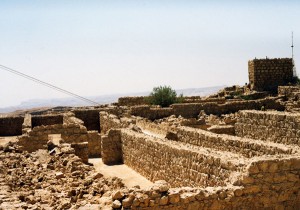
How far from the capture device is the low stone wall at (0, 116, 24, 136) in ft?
88.5

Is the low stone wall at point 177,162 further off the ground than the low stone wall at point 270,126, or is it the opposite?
the low stone wall at point 270,126

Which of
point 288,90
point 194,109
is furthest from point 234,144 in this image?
point 288,90

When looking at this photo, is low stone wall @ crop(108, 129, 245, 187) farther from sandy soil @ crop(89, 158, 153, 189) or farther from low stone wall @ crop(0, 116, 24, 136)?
low stone wall @ crop(0, 116, 24, 136)

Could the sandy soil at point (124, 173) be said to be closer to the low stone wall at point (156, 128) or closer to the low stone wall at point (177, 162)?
the low stone wall at point (177, 162)

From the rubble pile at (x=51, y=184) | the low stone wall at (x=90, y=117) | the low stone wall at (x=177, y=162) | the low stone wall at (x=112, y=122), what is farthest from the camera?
the low stone wall at (x=90, y=117)

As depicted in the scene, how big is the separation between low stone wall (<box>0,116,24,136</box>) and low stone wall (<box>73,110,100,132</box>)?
3474 millimetres

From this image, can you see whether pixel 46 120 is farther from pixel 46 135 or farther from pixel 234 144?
pixel 234 144

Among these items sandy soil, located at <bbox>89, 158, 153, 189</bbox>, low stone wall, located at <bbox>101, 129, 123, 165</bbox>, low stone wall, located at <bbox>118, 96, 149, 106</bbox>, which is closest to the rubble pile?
sandy soil, located at <bbox>89, 158, 153, 189</bbox>

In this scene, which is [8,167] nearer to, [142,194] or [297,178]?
[142,194]

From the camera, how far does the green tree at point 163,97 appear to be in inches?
1367

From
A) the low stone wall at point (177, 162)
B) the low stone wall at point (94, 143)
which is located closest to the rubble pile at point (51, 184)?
the low stone wall at point (177, 162)

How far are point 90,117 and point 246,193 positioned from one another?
67.7 ft

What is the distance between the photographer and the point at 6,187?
8648mm

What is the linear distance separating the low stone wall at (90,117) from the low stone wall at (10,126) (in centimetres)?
347
